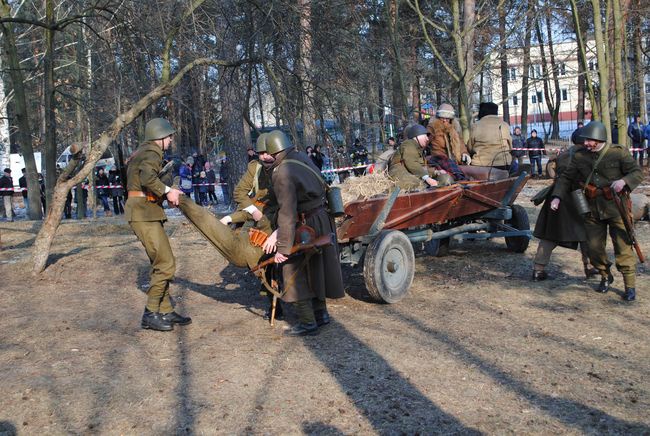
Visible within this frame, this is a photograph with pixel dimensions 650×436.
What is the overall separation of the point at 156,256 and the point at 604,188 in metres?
4.34

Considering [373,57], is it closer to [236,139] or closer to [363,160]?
[236,139]

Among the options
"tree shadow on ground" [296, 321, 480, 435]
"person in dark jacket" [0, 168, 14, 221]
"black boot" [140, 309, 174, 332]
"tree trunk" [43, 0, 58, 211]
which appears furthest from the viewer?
"person in dark jacket" [0, 168, 14, 221]

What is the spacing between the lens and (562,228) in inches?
316

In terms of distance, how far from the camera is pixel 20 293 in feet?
28.7

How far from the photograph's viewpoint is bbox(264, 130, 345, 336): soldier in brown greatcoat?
6223mm

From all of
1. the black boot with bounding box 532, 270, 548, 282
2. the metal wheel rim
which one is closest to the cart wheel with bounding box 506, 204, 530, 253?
the black boot with bounding box 532, 270, 548, 282

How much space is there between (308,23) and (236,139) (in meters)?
5.55

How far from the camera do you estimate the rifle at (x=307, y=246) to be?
6291mm

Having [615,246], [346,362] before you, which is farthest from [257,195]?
[615,246]

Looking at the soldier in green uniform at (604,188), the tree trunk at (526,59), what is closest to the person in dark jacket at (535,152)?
the tree trunk at (526,59)

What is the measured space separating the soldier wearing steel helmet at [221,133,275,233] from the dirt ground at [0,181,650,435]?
956 mm

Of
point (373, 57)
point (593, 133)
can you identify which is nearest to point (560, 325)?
point (593, 133)

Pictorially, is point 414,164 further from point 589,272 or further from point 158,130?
point 158,130

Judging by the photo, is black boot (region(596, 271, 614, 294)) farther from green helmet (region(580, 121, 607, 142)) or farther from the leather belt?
the leather belt
